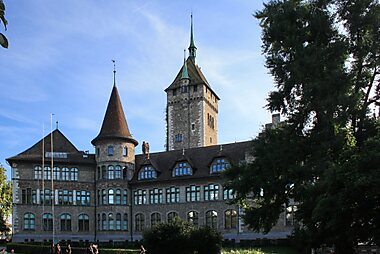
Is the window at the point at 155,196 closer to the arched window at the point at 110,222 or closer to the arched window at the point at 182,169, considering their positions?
the arched window at the point at 182,169

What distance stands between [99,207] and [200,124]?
798 inches

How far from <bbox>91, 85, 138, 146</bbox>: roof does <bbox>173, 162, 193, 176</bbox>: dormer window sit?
19.7 ft

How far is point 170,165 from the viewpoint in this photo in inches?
2009

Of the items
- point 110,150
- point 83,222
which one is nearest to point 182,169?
point 110,150

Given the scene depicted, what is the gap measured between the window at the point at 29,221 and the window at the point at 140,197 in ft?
32.8

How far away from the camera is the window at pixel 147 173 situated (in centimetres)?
5055

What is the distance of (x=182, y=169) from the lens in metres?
49.2

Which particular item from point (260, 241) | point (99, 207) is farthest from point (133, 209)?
point (260, 241)

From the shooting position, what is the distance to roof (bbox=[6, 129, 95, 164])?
164 ft

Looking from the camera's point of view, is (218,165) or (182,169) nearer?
(218,165)

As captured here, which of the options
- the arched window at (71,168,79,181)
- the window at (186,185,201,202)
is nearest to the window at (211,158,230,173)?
the window at (186,185,201,202)

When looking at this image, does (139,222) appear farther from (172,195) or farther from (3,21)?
(3,21)

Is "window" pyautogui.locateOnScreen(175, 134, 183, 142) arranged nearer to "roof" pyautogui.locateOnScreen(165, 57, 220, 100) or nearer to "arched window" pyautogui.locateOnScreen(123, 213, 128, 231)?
"roof" pyautogui.locateOnScreen(165, 57, 220, 100)

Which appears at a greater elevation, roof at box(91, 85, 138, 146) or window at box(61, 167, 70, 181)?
roof at box(91, 85, 138, 146)
